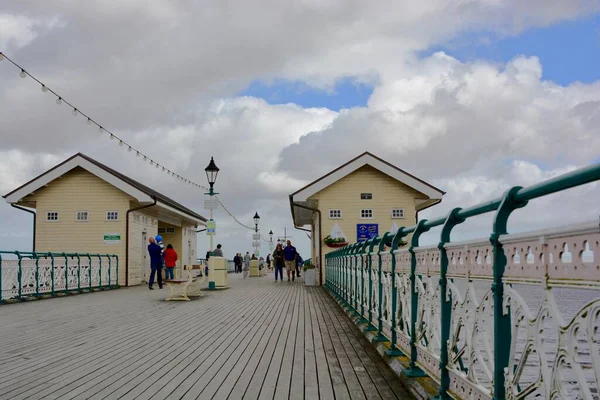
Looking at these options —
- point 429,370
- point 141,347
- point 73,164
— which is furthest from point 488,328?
point 73,164

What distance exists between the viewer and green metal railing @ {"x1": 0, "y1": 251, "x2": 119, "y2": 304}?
14.9 metres

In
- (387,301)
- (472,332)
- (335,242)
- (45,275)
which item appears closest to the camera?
(472,332)

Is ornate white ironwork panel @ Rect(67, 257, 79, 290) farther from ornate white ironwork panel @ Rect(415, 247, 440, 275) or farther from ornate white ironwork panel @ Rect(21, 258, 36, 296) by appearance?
ornate white ironwork panel @ Rect(415, 247, 440, 275)

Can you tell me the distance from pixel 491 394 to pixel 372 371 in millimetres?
2868

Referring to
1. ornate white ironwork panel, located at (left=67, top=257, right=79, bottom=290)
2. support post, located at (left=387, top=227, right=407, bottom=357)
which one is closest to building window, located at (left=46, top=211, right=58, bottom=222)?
ornate white ironwork panel, located at (left=67, top=257, right=79, bottom=290)

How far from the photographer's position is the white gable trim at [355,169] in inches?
896

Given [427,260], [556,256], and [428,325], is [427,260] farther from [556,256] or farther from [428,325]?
[556,256]

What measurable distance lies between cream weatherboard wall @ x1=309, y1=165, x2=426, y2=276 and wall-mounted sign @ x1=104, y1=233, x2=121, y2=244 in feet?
25.4

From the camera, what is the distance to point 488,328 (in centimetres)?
297

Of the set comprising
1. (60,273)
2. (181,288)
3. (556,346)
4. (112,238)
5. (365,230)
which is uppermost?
(365,230)

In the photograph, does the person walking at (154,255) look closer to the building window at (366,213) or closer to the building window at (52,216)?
the building window at (52,216)

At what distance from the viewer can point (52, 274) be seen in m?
17.1

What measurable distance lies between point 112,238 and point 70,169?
10.3ft

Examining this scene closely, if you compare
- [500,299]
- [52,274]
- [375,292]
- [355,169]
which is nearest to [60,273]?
[52,274]
